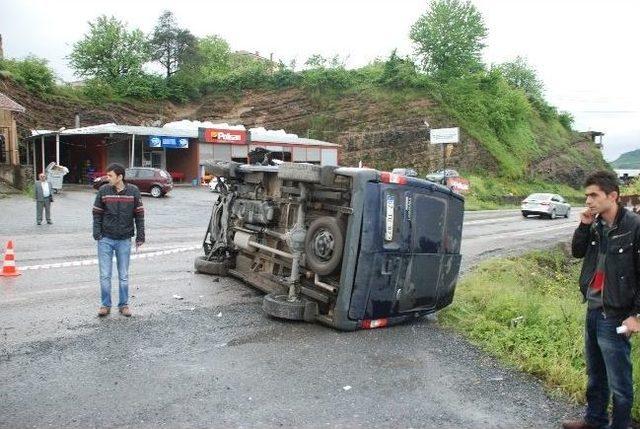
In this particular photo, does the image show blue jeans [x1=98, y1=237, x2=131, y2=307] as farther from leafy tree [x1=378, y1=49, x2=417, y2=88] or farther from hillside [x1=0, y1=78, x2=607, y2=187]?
leafy tree [x1=378, y1=49, x2=417, y2=88]

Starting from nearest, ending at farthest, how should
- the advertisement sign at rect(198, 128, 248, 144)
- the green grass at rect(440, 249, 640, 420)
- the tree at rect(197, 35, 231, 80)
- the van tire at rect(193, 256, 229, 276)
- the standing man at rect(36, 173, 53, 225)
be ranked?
1. the green grass at rect(440, 249, 640, 420)
2. the van tire at rect(193, 256, 229, 276)
3. the standing man at rect(36, 173, 53, 225)
4. the advertisement sign at rect(198, 128, 248, 144)
5. the tree at rect(197, 35, 231, 80)

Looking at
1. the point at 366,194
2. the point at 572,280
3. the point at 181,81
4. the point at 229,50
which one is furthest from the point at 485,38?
the point at 366,194

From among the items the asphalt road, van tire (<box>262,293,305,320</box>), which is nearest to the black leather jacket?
the asphalt road

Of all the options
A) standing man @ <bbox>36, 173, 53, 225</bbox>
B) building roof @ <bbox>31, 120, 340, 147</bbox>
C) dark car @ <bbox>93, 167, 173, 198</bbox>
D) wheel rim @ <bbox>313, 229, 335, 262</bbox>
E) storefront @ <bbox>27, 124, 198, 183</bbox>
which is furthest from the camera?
storefront @ <bbox>27, 124, 198, 183</bbox>

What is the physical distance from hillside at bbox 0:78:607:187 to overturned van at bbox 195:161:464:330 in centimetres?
4383

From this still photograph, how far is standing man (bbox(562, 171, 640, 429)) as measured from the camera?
3915mm

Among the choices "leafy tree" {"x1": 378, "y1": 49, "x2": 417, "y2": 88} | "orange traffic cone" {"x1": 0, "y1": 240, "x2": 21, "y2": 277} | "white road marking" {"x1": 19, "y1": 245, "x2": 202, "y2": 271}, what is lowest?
"white road marking" {"x1": 19, "y1": 245, "x2": 202, "y2": 271}

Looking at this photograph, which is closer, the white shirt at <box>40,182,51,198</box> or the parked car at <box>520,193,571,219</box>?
the white shirt at <box>40,182,51,198</box>

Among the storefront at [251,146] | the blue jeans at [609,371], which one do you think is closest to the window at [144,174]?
the storefront at [251,146]

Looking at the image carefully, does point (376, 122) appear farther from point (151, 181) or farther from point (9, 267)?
point (9, 267)

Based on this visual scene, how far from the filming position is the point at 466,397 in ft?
16.1

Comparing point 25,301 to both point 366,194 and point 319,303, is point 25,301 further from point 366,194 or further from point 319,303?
point 366,194

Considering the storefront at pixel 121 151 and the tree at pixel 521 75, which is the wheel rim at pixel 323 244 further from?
the tree at pixel 521 75

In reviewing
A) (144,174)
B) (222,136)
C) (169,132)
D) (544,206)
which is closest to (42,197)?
(144,174)
